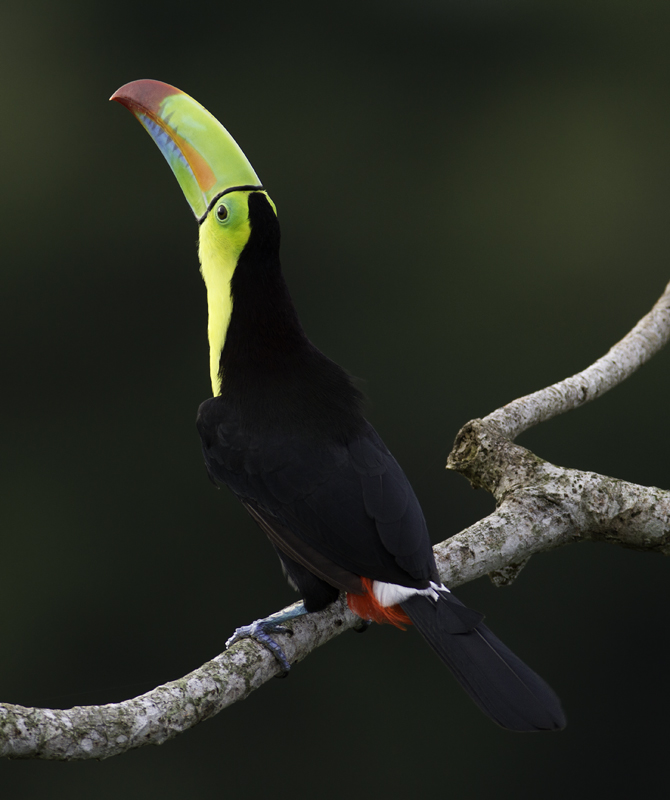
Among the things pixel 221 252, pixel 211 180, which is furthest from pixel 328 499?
pixel 211 180

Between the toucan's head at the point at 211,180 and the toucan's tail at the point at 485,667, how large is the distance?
1.97ft

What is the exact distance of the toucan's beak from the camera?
150 cm

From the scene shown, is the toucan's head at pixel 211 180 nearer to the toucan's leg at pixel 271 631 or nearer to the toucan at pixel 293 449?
the toucan at pixel 293 449

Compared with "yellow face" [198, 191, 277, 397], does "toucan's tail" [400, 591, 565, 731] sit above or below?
below

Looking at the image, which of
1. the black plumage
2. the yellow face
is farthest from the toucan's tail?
the yellow face

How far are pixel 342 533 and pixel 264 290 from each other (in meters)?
0.47

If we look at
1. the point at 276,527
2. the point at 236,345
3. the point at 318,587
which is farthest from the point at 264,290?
the point at 318,587

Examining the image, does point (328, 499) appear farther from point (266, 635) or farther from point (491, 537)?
point (491, 537)

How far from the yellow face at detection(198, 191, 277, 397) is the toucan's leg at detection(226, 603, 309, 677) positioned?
1.41 ft

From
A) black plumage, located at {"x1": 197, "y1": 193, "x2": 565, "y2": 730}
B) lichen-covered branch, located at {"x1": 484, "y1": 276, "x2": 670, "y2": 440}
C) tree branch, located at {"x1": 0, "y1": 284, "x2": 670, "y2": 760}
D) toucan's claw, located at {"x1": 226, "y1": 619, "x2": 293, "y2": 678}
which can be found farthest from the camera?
lichen-covered branch, located at {"x1": 484, "y1": 276, "x2": 670, "y2": 440}

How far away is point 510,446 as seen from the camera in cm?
171

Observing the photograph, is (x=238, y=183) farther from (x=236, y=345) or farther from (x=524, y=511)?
(x=524, y=511)

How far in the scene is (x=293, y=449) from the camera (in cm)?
137

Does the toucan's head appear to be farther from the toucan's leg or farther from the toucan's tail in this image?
the toucan's tail
